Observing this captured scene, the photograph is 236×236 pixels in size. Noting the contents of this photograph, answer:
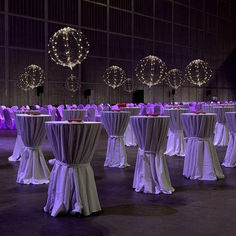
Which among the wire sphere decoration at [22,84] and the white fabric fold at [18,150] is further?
the wire sphere decoration at [22,84]

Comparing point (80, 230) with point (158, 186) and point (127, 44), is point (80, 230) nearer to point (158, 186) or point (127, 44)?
point (158, 186)

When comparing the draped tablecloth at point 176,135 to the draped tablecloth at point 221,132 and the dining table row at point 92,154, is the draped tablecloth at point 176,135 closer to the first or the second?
the dining table row at point 92,154

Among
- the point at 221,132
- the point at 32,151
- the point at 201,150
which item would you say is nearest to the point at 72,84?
the point at 221,132

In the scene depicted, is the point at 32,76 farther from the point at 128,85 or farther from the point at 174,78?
the point at 174,78

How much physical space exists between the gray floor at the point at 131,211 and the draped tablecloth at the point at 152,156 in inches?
4.9

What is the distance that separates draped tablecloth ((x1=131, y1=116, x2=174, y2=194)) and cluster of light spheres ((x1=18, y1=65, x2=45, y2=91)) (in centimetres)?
1131

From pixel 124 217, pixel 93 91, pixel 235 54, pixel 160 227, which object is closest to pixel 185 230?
pixel 160 227

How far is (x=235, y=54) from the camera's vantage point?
30.8m

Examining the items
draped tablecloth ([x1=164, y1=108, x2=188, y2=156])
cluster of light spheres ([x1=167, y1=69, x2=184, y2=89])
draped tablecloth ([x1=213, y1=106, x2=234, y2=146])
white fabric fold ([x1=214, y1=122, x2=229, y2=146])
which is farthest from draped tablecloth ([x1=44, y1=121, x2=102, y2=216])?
cluster of light spheres ([x1=167, y1=69, x2=184, y2=89])

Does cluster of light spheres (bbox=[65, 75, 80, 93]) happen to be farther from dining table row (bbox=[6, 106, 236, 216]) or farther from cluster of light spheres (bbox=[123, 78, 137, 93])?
dining table row (bbox=[6, 106, 236, 216])

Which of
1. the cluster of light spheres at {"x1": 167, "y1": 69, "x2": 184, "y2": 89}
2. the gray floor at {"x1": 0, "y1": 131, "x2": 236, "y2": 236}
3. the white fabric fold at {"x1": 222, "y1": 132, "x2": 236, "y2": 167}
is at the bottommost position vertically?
the gray floor at {"x1": 0, "y1": 131, "x2": 236, "y2": 236}

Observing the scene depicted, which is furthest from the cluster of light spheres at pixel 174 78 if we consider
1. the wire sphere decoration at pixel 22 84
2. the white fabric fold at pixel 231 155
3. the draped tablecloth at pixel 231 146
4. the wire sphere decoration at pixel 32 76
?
the white fabric fold at pixel 231 155

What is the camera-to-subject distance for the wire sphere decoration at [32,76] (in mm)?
16188

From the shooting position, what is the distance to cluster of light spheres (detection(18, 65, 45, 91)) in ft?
53.2
